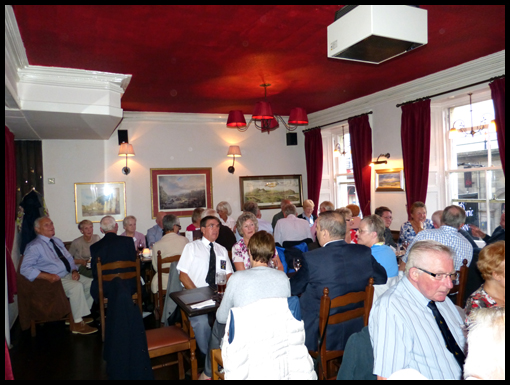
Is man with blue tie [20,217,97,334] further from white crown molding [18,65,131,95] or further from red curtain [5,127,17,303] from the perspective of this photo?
white crown molding [18,65,131,95]

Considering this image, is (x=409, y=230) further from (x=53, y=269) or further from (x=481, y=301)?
(x=53, y=269)

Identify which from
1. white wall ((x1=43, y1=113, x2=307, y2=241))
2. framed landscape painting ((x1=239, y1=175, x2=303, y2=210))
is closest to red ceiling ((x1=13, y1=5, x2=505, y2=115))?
white wall ((x1=43, y1=113, x2=307, y2=241))

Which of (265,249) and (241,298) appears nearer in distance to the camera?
(241,298)

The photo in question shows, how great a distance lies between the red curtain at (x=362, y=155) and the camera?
6.98 m

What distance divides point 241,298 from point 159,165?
5882 mm

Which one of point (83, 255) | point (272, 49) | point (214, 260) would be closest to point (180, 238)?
point (214, 260)

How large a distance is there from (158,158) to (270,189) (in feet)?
8.60

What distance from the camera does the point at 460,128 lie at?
589cm

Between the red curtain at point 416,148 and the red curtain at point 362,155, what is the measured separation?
2.74ft

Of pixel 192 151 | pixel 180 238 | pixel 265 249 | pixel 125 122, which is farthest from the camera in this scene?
pixel 192 151

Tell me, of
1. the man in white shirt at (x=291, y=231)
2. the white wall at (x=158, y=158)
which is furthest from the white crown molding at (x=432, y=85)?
the man in white shirt at (x=291, y=231)

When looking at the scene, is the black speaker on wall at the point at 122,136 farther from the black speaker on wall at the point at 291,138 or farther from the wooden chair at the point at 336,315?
the wooden chair at the point at 336,315

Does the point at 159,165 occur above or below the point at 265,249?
above
